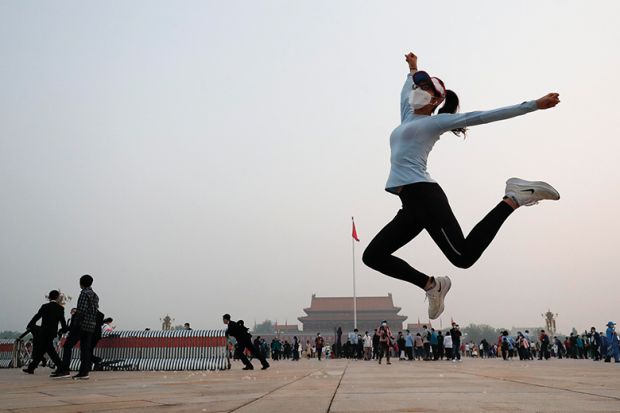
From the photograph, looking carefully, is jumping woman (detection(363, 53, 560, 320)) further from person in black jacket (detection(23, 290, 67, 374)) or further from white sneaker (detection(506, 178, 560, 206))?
person in black jacket (detection(23, 290, 67, 374))

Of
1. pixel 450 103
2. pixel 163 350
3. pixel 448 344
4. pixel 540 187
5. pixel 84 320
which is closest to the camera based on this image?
pixel 540 187

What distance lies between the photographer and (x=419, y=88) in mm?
3270

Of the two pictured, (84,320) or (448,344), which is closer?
(84,320)

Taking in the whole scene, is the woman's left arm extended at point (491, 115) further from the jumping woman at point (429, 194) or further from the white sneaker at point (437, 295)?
the white sneaker at point (437, 295)

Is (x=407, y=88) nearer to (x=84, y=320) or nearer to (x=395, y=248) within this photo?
(x=395, y=248)

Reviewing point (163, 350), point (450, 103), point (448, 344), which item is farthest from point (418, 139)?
point (448, 344)

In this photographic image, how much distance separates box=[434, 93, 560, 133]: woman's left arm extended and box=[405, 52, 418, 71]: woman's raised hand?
23.3 inches

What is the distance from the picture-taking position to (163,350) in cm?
1109

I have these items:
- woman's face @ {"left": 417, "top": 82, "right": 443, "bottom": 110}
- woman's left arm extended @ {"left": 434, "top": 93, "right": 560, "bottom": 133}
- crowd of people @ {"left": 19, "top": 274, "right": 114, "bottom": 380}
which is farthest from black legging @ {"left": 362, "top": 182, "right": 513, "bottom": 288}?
crowd of people @ {"left": 19, "top": 274, "right": 114, "bottom": 380}

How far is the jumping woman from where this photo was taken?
117 inches

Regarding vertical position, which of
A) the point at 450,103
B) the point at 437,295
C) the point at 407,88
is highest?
the point at 407,88

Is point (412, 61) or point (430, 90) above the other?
point (412, 61)

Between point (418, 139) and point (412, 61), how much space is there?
69cm

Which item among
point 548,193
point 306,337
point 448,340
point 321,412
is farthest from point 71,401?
point 306,337
